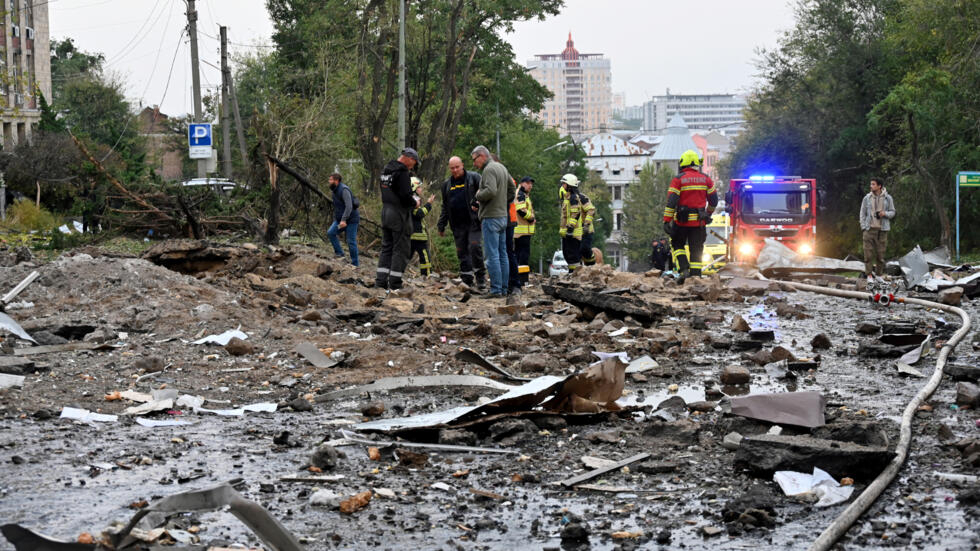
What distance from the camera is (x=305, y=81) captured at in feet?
123

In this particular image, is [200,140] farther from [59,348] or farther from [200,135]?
[59,348]

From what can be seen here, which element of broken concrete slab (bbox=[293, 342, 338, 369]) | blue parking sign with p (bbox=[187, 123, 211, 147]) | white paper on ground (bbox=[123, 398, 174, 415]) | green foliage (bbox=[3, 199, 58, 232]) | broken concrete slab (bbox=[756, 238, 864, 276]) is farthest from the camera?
blue parking sign with p (bbox=[187, 123, 211, 147])

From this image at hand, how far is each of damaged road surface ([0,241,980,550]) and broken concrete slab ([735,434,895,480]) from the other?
0.01 meters

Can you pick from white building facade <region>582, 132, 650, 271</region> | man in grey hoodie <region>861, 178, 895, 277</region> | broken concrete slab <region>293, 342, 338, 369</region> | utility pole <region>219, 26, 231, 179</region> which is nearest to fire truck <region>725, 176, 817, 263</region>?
man in grey hoodie <region>861, 178, 895, 277</region>

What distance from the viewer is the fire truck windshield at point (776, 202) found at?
26.7 m

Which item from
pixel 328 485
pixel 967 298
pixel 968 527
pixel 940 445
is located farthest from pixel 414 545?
pixel 967 298

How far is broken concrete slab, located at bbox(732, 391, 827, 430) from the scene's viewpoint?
585 cm

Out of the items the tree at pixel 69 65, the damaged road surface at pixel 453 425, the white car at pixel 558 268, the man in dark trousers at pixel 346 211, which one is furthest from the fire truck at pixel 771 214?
the tree at pixel 69 65

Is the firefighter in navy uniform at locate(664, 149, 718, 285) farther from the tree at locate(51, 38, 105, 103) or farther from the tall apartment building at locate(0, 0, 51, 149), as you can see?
the tree at locate(51, 38, 105, 103)

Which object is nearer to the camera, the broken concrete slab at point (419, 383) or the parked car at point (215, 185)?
the broken concrete slab at point (419, 383)

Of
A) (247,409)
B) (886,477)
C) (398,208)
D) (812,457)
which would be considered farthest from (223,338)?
(886,477)

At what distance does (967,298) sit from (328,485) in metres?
11.3

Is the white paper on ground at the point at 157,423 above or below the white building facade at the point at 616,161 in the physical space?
below

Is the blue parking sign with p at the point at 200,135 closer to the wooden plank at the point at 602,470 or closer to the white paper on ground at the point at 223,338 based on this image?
the white paper on ground at the point at 223,338
